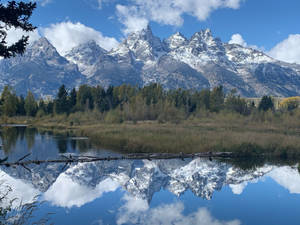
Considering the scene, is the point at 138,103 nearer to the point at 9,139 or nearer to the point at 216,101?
the point at 216,101

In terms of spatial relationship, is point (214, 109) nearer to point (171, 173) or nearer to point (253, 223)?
point (171, 173)

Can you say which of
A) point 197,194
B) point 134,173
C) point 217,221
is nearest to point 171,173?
point 134,173

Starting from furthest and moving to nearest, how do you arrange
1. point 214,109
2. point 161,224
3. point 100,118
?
point 214,109
point 100,118
point 161,224

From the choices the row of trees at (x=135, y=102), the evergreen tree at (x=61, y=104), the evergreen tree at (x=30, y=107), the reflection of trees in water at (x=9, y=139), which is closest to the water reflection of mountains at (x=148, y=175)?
the reflection of trees in water at (x=9, y=139)

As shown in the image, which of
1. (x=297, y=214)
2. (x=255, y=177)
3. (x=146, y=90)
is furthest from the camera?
(x=146, y=90)

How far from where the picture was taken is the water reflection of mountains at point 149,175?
Answer: 22172mm

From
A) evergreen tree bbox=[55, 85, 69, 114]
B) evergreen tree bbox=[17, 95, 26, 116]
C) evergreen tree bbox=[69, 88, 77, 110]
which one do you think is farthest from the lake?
evergreen tree bbox=[17, 95, 26, 116]

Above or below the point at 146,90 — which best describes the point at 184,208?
below

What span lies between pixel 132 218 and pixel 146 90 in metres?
99.6

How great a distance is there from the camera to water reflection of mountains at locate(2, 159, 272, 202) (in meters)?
22.2

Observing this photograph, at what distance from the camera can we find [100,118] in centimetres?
8706

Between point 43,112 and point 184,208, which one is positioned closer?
point 184,208

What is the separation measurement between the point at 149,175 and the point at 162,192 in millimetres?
5275

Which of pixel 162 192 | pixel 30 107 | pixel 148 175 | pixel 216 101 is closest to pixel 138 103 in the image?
pixel 216 101
